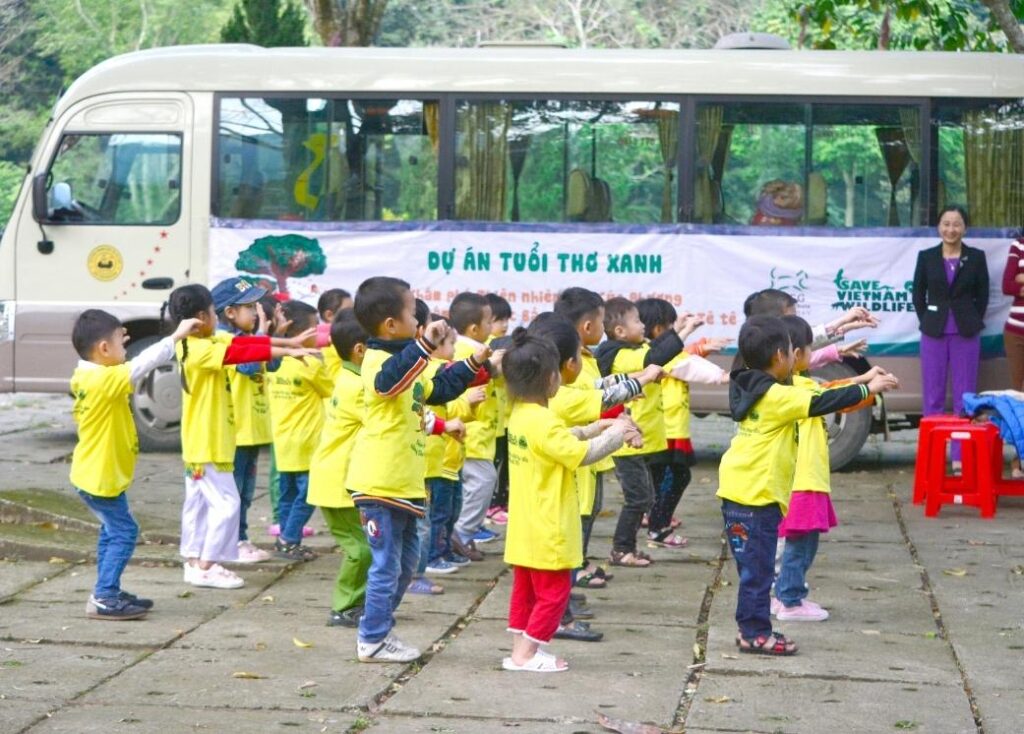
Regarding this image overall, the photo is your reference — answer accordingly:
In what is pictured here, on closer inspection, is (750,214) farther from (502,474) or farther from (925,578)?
(925,578)

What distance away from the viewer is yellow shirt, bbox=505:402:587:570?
6.51 meters

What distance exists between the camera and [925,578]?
28.6 ft

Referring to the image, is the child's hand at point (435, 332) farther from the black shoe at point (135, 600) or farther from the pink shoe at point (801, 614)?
A: the pink shoe at point (801, 614)

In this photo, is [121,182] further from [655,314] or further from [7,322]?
[655,314]

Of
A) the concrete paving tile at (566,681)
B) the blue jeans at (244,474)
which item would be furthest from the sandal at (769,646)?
the blue jeans at (244,474)

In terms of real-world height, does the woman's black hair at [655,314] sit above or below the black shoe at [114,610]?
above

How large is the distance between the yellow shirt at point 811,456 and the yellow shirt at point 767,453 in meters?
0.39

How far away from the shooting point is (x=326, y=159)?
13086mm

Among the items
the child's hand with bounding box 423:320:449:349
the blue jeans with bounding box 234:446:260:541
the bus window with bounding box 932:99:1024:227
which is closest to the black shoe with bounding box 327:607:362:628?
the child's hand with bounding box 423:320:449:349

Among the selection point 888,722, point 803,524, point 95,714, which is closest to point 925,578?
point 803,524

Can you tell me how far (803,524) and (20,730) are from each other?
340cm

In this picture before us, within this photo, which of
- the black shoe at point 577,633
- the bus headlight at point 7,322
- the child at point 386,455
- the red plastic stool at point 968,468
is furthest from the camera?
the bus headlight at point 7,322

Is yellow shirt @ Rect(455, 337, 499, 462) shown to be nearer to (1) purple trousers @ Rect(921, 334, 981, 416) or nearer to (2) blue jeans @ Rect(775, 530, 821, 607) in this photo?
(2) blue jeans @ Rect(775, 530, 821, 607)

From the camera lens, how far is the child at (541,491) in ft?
21.2
